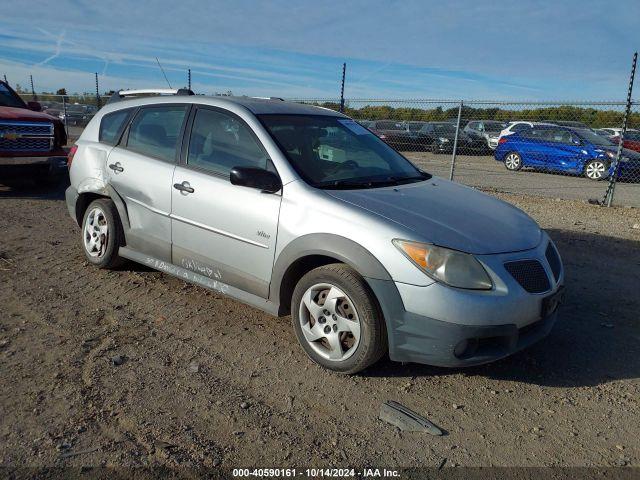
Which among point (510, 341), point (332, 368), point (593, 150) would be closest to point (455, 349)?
point (510, 341)

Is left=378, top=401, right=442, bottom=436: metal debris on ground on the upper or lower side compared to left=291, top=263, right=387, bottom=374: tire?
lower

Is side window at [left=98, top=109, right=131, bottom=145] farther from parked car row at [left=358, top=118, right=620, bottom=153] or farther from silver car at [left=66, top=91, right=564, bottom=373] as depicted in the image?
parked car row at [left=358, top=118, right=620, bottom=153]

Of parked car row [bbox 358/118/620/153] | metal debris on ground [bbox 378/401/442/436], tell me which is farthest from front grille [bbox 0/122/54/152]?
parked car row [bbox 358/118/620/153]

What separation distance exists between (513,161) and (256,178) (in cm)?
1517

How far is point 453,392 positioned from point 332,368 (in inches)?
29.6

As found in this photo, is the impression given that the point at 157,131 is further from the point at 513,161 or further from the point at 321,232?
the point at 513,161

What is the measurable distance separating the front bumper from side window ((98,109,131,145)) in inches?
122

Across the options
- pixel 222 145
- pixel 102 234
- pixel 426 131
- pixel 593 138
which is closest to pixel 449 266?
pixel 222 145

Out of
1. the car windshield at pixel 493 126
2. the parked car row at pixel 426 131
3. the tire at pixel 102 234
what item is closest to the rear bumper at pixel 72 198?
the tire at pixel 102 234

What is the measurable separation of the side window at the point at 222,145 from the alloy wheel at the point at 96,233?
1.31m

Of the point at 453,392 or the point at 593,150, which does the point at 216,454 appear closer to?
the point at 453,392

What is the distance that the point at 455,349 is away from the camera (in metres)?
3.11

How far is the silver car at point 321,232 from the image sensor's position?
313 centimetres

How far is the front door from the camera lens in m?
3.75
